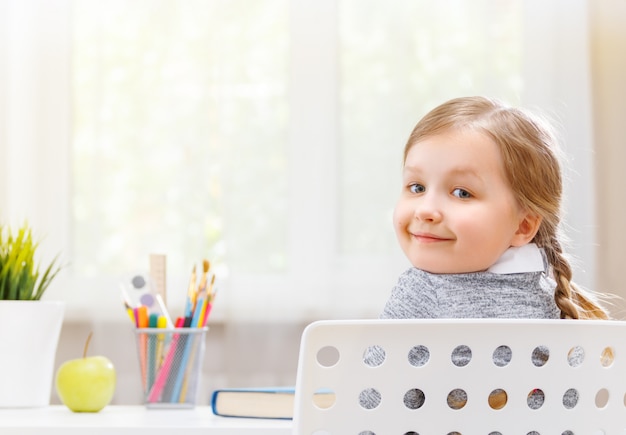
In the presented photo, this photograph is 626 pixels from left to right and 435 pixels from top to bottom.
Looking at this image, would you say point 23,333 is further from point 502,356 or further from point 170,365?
point 502,356

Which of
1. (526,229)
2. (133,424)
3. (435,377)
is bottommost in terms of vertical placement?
(133,424)

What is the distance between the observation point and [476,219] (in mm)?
889

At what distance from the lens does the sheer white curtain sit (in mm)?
→ 1962

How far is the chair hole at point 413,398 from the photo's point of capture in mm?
695

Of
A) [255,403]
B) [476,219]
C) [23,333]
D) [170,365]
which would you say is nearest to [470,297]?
[476,219]

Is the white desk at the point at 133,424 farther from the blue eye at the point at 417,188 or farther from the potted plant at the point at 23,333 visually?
the blue eye at the point at 417,188

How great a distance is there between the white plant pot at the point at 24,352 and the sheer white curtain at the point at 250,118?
71 cm

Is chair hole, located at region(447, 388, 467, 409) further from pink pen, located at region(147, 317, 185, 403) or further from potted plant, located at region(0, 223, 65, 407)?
potted plant, located at region(0, 223, 65, 407)

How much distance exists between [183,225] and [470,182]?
1156 mm

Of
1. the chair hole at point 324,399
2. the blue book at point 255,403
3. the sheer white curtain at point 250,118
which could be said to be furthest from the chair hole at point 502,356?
the sheer white curtain at point 250,118

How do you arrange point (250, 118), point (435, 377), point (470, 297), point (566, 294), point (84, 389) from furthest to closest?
1. point (250, 118)
2. point (84, 389)
3. point (566, 294)
4. point (470, 297)
5. point (435, 377)

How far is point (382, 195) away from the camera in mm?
1983

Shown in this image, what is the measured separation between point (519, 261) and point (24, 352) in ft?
2.23

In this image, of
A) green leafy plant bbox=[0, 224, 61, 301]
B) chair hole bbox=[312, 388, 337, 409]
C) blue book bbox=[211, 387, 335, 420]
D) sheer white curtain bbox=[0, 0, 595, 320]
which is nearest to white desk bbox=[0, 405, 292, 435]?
blue book bbox=[211, 387, 335, 420]
